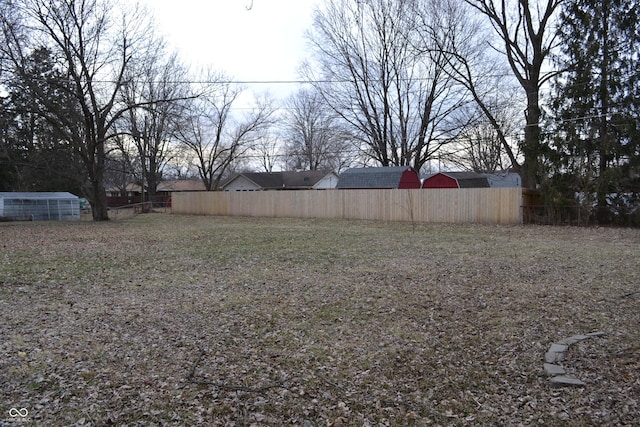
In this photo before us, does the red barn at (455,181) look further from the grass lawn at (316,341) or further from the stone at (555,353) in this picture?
the stone at (555,353)

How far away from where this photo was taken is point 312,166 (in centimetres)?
5119

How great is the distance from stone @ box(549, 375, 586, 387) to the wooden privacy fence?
14949mm

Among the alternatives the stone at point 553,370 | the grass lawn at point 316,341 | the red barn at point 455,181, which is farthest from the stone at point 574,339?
the red barn at point 455,181

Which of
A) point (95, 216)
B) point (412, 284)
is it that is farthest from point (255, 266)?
point (95, 216)

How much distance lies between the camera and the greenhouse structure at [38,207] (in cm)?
2333

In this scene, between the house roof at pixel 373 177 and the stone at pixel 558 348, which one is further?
the house roof at pixel 373 177

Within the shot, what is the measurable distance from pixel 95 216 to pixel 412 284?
20.7 meters

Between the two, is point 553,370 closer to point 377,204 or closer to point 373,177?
point 377,204

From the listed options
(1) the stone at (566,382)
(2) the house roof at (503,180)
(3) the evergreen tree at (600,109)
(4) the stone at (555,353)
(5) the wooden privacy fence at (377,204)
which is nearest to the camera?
(1) the stone at (566,382)

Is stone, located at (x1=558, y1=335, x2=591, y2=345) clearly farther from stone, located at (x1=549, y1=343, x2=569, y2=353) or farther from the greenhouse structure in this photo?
the greenhouse structure

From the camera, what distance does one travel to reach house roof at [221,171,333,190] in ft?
140

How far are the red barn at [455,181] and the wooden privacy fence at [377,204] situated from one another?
A: 11579mm

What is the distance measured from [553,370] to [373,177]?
26.4 metres

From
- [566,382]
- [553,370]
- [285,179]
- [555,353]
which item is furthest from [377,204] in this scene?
[285,179]
